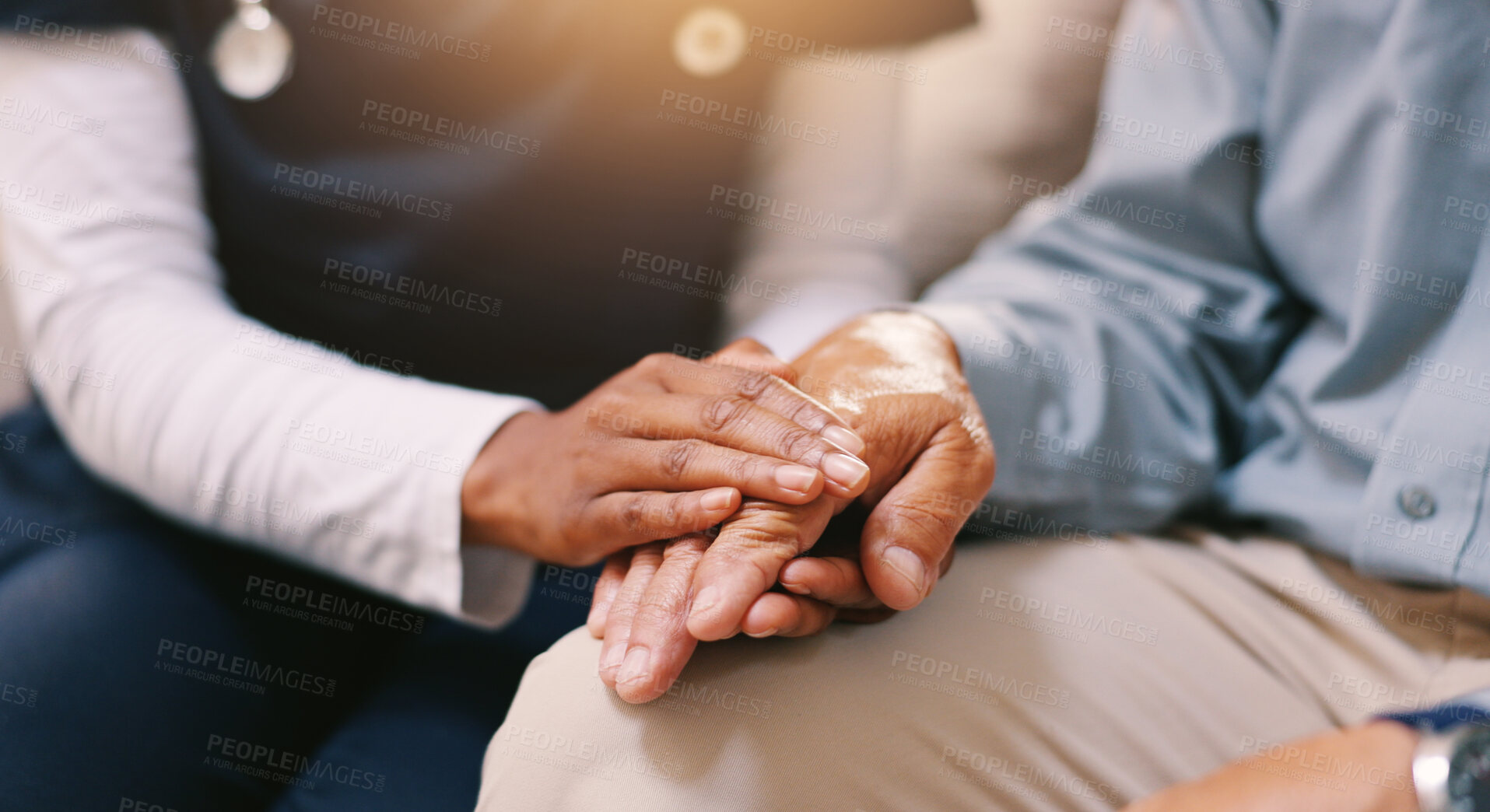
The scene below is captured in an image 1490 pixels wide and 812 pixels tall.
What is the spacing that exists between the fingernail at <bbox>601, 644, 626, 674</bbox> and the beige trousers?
28 millimetres

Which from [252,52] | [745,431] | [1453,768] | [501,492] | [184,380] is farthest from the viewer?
[252,52]

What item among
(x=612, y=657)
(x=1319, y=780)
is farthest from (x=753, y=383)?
(x=1319, y=780)

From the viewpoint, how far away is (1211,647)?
69cm

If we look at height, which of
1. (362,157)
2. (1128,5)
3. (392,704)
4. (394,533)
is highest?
(1128,5)

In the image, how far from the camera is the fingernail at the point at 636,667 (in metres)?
0.52

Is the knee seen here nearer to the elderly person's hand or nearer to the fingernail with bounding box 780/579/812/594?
the elderly person's hand

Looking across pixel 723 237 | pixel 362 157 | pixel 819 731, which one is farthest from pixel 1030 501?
pixel 362 157

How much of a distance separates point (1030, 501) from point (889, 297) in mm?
382

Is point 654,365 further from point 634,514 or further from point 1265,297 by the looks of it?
point 1265,297

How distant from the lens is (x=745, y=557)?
1.82 ft

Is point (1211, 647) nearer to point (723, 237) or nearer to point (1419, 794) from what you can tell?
point (1419, 794)

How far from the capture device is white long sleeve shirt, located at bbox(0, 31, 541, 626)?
779 mm

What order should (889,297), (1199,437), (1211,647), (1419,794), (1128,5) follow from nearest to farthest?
(1419,794), (1211,647), (1199,437), (1128,5), (889,297)

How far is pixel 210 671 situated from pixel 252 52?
0.65 meters
